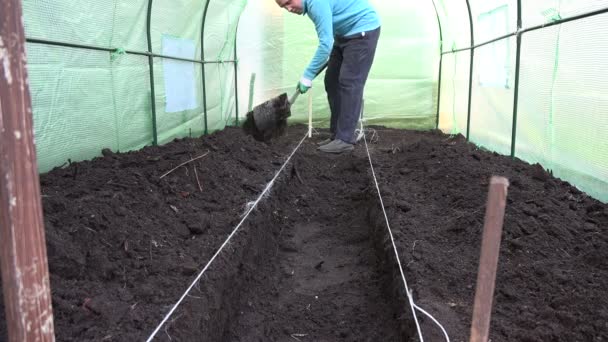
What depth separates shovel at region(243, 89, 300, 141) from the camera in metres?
5.49

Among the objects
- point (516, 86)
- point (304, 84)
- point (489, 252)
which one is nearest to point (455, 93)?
point (516, 86)

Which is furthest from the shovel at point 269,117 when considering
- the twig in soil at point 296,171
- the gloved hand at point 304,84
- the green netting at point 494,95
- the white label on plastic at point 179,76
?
the green netting at point 494,95

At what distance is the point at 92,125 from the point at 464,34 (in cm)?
510

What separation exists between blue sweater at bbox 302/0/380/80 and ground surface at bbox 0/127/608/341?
1.40m

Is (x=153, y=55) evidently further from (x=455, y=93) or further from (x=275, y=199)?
(x=455, y=93)

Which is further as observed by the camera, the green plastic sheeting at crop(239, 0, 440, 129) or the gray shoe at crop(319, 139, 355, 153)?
the green plastic sheeting at crop(239, 0, 440, 129)

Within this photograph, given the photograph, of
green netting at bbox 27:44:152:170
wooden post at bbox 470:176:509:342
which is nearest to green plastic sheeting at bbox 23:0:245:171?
green netting at bbox 27:44:152:170

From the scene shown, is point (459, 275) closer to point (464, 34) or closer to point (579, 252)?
point (579, 252)

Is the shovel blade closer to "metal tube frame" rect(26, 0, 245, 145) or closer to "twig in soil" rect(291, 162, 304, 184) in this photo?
"metal tube frame" rect(26, 0, 245, 145)

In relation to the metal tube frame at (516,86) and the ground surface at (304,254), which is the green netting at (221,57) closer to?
the ground surface at (304,254)

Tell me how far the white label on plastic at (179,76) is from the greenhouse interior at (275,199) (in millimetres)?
28

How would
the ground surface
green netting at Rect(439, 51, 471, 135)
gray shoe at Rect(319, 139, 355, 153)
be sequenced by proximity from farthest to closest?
1. green netting at Rect(439, 51, 471, 135)
2. gray shoe at Rect(319, 139, 355, 153)
3. the ground surface

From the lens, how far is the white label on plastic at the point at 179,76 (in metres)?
4.82

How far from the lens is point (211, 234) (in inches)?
104
